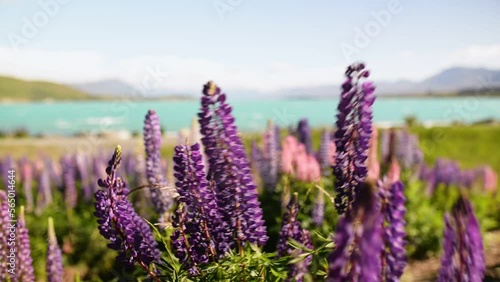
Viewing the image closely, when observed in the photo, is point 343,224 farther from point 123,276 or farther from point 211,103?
point 123,276

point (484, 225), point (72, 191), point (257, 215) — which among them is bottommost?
point (484, 225)

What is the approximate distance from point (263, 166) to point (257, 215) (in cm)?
723

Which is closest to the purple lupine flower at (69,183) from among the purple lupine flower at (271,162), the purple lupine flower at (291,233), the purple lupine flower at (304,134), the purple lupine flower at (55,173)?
the purple lupine flower at (55,173)

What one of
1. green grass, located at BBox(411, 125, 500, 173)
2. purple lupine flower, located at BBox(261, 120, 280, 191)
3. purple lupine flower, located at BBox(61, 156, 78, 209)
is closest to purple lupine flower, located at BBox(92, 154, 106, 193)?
purple lupine flower, located at BBox(61, 156, 78, 209)

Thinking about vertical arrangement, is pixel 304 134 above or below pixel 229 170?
above

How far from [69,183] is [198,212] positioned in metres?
9.93

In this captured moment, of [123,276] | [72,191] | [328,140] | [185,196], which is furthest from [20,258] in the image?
[72,191]

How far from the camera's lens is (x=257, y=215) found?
2.31m

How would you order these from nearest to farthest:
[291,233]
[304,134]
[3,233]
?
[291,233] < [3,233] < [304,134]

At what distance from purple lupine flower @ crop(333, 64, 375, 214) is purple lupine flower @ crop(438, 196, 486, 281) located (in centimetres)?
48

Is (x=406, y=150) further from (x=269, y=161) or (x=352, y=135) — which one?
(x=352, y=135)

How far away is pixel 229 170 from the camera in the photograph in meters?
2.31

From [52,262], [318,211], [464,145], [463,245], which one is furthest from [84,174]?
[464,145]

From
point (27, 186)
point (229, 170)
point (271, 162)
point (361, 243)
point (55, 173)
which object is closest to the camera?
point (361, 243)
